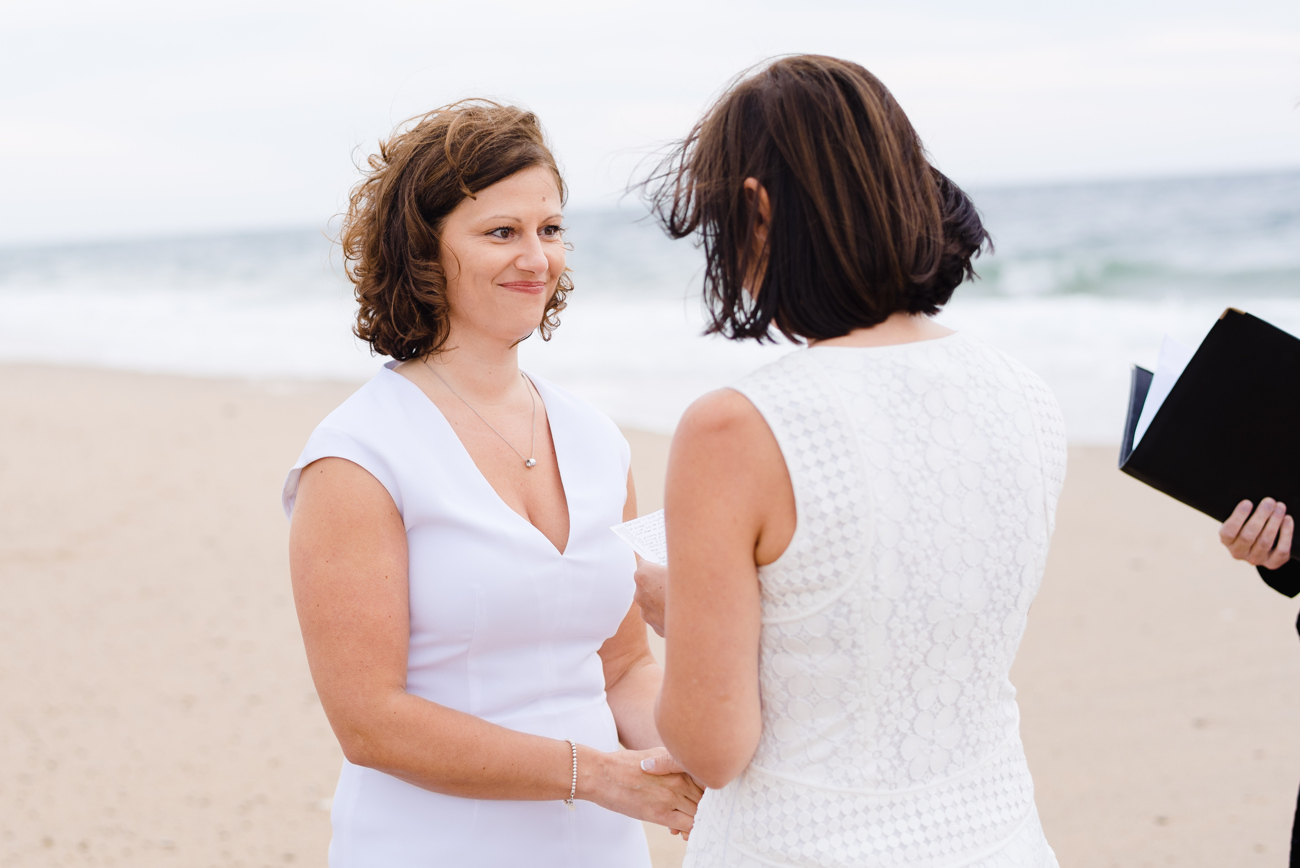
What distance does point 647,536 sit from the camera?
6.23ft

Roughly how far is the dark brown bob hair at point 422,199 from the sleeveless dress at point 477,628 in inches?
4.9

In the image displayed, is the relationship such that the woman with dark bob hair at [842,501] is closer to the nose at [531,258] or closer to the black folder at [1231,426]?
the black folder at [1231,426]

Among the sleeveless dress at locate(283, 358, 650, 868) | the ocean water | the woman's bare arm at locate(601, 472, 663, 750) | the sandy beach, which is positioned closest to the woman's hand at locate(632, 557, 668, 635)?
the sleeveless dress at locate(283, 358, 650, 868)

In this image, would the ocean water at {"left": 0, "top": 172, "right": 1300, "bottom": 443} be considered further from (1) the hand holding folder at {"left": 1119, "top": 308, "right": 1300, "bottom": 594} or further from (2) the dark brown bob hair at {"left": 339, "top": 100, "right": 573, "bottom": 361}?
(1) the hand holding folder at {"left": 1119, "top": 308, "right": 1300, "bottom": 594}

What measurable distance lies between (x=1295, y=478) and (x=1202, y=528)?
6178mm

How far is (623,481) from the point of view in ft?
7.63

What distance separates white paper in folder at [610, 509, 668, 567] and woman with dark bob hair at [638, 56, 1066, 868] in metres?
0.43

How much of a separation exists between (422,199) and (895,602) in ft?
4.18

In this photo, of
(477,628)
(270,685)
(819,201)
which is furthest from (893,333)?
(270,685)

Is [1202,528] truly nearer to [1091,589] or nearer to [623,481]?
[1091,589]

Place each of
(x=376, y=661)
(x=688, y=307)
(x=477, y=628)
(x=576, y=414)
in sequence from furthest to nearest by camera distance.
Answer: (x=688, y=307) < (x=576, y=414) < (x=477, y=628) < (x=376, y=661)

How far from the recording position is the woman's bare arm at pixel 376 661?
6.11 feet

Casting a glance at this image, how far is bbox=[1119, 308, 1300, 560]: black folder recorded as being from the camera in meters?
1.85

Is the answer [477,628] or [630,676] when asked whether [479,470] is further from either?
[630,676]
